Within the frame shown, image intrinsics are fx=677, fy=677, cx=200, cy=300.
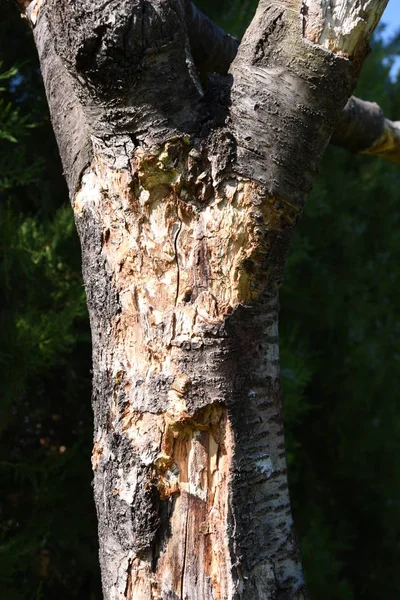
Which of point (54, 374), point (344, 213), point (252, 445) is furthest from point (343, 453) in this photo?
point (252, 445)


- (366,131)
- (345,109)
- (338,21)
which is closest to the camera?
(338,21)

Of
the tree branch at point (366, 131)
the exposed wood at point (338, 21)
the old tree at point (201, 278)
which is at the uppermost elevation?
the tree branch at point (366, 131)

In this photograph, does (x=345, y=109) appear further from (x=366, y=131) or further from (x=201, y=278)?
(x=201, y=278)

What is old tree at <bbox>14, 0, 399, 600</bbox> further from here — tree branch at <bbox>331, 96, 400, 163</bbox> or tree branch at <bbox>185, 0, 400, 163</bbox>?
tree branch at <bbox>331, 96, 400, 163</bbox>

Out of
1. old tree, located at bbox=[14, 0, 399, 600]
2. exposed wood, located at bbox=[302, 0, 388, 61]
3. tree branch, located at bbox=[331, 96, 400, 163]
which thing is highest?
tree branch, located at bbox=[331, 96, 400, 163]

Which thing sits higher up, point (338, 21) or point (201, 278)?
→ point (338, 21)

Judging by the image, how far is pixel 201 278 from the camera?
1114 mm

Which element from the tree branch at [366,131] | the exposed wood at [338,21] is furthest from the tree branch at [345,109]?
the exposed wood at [338,21]

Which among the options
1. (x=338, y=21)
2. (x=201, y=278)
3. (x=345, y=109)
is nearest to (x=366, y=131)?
(x=345, y=109)

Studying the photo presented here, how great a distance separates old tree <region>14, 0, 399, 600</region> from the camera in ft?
3.59

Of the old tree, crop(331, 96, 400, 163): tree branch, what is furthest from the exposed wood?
crop(331, 96, 400, 163): tree branch

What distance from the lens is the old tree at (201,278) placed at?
1.09 meters

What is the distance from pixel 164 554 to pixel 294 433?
11.3 ft

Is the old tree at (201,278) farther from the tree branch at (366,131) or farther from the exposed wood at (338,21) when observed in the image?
the tree branch at (366,131)
